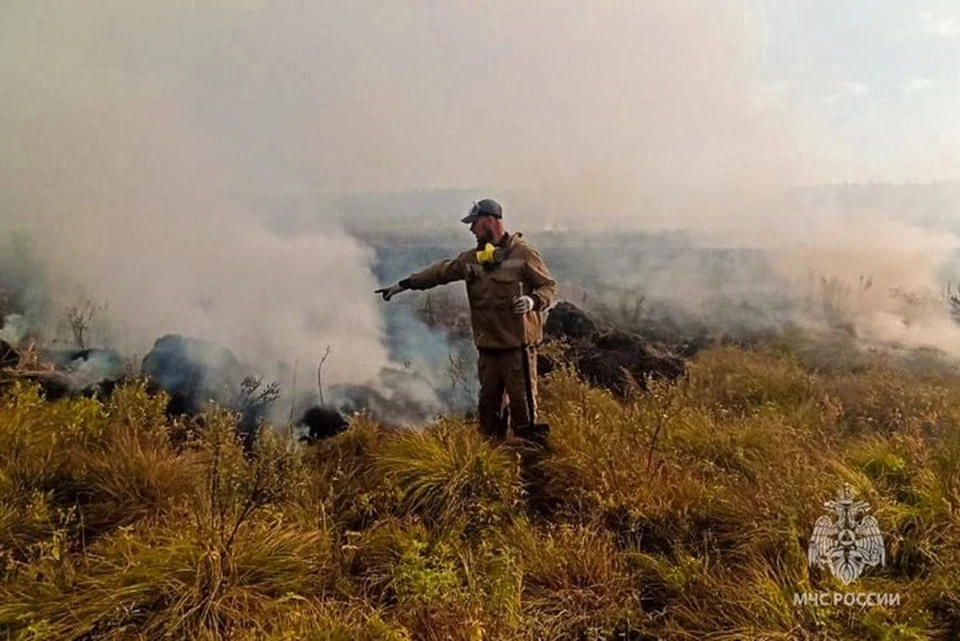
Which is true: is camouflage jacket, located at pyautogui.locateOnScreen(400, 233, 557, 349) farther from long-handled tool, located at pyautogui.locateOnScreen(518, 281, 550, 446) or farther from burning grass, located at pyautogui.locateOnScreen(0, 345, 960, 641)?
burning grass, located at pyautogui.locateOnScreen(0, 345, 960, 641)

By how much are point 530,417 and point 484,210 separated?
4.79ft

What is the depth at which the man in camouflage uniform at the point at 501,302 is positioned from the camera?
5156 mm

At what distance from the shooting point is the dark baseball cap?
5285 mm

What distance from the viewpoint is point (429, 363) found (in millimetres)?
8547

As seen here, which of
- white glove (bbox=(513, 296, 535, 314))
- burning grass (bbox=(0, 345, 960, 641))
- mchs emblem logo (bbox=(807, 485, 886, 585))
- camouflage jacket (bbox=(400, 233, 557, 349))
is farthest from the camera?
camouflage jacket (bbox=(400, 233, 557, 349))

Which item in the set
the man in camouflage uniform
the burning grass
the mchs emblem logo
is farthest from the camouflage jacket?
the mchs emblem logo

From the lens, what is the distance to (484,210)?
528 centimetres

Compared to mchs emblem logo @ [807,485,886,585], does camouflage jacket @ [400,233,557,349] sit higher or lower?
higher

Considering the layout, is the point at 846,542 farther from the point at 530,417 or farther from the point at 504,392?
the point at 504,392

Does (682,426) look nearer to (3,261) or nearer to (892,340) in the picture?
(3,261)

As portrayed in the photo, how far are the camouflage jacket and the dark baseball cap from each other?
249 millimetres

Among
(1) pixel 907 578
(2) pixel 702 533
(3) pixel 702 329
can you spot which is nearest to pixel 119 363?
(2) pixel 702 533

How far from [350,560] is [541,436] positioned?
1.74m

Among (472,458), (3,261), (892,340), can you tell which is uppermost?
(3,261)
